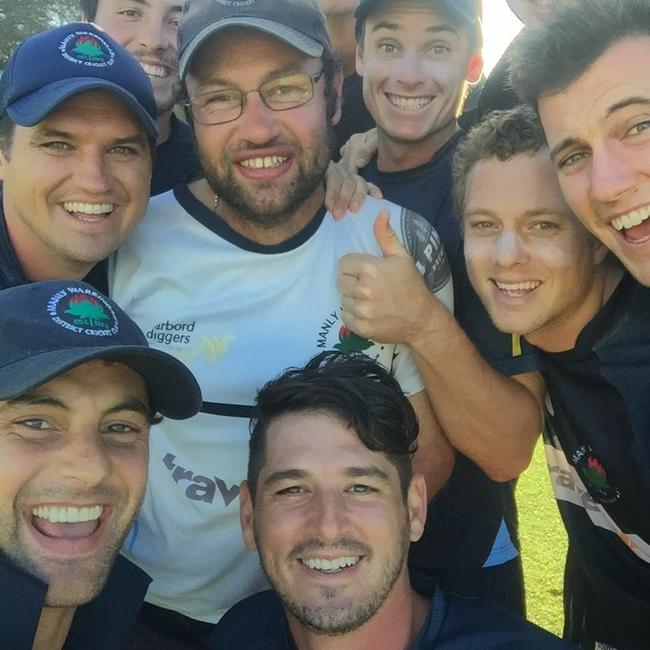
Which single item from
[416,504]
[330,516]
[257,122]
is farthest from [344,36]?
[330,516]

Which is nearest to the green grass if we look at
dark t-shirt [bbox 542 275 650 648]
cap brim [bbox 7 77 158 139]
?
dark t-shirt [bbox 542 275 650 648]

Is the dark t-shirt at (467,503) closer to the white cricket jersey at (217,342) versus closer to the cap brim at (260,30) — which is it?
the white cricket jersey at (217,342)

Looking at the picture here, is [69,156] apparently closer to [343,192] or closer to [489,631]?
[343,192]

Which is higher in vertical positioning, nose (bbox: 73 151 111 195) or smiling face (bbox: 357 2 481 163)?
smiling face (bbox: 357 2 481 163)

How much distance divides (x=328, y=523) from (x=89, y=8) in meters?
3.34

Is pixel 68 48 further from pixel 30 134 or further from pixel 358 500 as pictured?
pixel 358 500

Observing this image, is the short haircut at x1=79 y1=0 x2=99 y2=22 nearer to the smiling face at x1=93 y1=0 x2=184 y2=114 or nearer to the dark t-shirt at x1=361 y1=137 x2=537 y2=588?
the smiling face at x1=93 y1=0 x2=184 y2=114

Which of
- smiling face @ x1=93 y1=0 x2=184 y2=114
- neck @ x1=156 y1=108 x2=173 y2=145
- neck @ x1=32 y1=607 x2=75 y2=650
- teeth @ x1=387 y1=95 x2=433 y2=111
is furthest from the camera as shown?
smiling face @ x1=93 y1=0 x2=184 y2=114

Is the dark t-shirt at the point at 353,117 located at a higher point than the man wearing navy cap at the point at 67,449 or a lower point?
higher

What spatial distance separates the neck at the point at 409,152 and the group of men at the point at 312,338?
0.71m

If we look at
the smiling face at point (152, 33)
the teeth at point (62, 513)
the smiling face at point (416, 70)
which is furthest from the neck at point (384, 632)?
the smiling face at point (152, 33)

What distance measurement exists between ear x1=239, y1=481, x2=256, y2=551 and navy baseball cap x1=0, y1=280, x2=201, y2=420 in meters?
0.34

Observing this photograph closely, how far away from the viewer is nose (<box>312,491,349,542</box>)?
7.65ft

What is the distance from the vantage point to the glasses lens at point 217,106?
2.72 meters
